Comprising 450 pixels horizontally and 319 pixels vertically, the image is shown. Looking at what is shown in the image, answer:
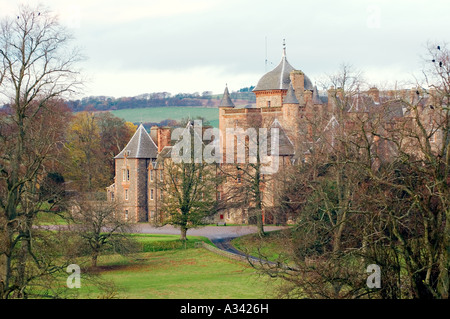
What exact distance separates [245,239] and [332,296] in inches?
1223

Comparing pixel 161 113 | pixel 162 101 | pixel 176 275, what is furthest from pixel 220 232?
pixel 162 101

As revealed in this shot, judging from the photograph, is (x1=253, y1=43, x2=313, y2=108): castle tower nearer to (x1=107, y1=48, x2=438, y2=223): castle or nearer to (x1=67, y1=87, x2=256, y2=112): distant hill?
(x1=107, y1=48, x2=438, y2=223): castle

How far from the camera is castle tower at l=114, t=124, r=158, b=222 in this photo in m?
68.2

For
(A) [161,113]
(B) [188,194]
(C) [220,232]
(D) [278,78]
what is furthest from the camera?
(A) [161,113]

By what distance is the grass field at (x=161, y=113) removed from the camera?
142 meters

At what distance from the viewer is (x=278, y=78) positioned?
2891 inches

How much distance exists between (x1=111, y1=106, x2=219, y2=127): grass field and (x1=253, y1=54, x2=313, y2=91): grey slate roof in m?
61.7

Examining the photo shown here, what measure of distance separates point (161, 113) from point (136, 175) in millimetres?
84015

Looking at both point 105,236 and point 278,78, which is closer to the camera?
point 105,236

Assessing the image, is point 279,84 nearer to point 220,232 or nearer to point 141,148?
point 141,148
